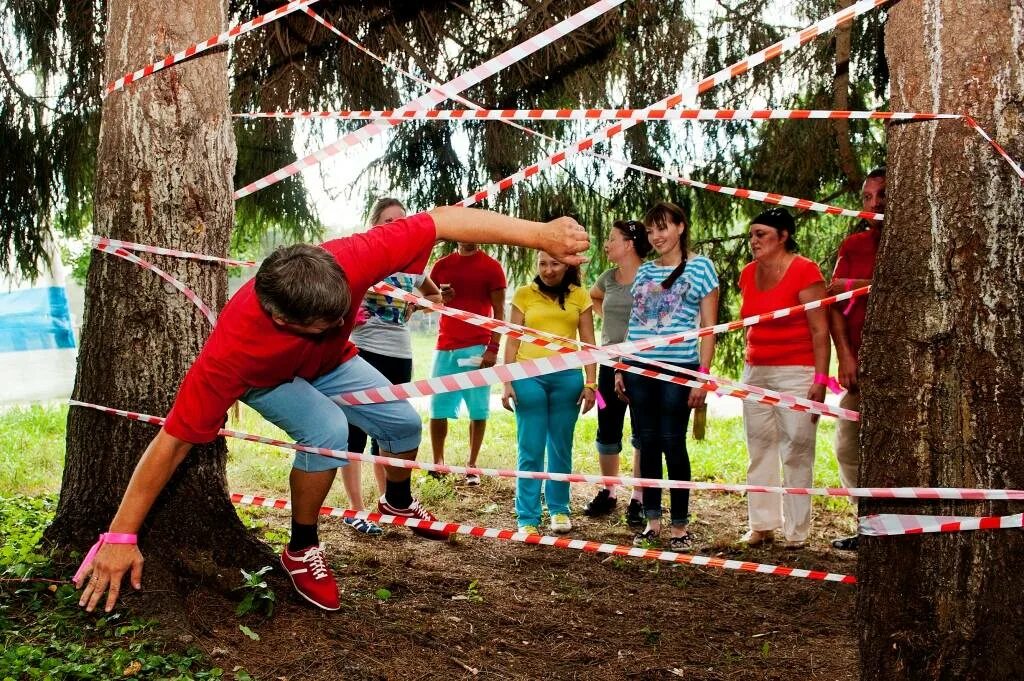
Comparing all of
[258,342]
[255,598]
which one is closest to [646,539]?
[255,598]

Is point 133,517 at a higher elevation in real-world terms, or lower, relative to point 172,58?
lower

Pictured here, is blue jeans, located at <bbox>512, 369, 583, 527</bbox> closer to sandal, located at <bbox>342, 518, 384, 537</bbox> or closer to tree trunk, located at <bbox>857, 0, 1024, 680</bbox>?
sandal, located at <bbox>342, 518, 384, 537</bbox>

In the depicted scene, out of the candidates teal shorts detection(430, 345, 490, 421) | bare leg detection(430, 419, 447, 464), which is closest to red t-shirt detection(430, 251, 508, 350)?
teal shorts detection(430, 345, 490, 421)

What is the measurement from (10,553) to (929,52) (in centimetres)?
347

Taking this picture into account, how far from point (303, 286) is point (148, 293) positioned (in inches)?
41.1

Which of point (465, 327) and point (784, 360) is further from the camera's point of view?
point (465, 327)

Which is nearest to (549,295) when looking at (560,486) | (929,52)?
(560,486)

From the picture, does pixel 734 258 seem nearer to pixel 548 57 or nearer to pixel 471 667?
pixel 548 57

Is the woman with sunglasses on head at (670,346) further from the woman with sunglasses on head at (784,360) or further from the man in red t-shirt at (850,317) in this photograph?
the man in red t-shirt at (850,317)

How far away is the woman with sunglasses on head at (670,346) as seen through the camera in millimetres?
4559

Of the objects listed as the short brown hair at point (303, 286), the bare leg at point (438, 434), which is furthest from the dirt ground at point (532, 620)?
the bare leg at point (438, 434)

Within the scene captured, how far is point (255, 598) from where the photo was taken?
122 inches

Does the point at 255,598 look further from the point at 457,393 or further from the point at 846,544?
the point at 846,544

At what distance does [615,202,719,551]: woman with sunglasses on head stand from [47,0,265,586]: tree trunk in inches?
84.3
